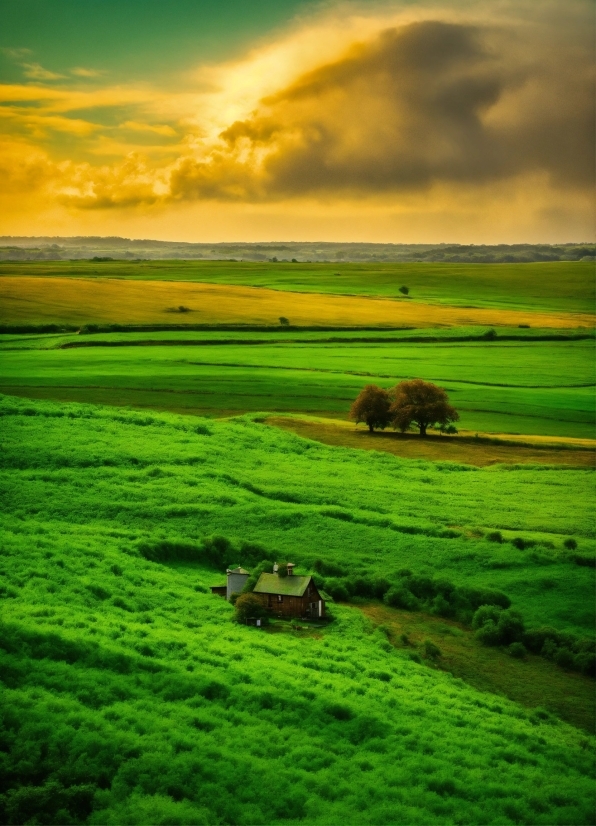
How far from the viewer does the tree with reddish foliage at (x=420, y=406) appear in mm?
69188

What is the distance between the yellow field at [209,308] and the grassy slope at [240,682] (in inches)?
2407

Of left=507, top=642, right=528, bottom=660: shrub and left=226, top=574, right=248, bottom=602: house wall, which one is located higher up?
left=226, top=574, right=248, bottom=602: house wall

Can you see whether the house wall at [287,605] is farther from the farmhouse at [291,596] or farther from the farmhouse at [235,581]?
the farmhouse at [235,581]

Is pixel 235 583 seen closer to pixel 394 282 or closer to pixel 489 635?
pixel 489 635

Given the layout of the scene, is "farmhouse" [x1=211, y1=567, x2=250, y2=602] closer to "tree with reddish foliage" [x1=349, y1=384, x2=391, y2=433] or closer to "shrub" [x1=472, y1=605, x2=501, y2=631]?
"shrub" [x1=472, y1=605, x2=501, y2=631]

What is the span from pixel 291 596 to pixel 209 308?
8927 centimetres

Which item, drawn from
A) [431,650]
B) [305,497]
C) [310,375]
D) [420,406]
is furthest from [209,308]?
[431,650]

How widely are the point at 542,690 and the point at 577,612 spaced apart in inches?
243

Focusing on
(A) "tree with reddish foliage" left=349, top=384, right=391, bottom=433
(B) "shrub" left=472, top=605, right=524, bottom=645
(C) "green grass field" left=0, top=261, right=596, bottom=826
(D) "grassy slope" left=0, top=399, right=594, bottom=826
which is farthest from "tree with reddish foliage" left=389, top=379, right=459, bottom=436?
(B) "shrub" left=472, top=605, right=524, bottom=645

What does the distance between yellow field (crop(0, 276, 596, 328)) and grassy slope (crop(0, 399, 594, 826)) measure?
6114cm

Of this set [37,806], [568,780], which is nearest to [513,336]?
[568,780]

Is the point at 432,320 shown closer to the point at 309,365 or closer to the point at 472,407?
the point at 309,365

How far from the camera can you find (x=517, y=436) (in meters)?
68.2

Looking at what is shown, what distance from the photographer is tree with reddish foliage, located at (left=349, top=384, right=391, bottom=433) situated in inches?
2768
